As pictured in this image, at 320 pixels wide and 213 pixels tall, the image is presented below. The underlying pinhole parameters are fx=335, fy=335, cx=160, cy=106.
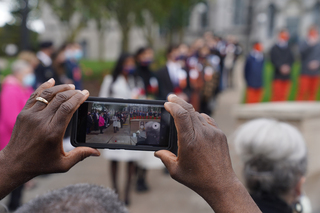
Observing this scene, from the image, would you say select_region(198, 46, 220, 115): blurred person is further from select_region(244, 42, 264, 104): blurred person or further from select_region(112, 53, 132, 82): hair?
select_region(112, 53, 132, 82): hair

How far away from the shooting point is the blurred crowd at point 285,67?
Answer: 9.18m

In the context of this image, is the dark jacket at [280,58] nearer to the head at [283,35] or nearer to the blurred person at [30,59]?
the head at [283,35]

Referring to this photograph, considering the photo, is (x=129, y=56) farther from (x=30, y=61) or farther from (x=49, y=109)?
(x=49, y=109)

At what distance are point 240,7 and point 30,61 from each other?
129 feet

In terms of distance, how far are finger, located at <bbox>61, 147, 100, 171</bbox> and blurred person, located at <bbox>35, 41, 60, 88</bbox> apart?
14.1ft

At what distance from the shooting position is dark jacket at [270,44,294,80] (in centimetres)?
919

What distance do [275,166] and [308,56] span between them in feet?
27.6

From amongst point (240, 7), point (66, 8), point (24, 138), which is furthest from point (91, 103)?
point (240, 7)

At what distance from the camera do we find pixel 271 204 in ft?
5.42

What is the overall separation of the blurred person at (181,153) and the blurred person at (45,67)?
4380 millimetres

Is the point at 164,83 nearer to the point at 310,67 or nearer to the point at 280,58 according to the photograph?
the point at 280,58

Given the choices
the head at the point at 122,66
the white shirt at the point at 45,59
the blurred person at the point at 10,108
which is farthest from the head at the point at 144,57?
the blurred person at the point at 10,108

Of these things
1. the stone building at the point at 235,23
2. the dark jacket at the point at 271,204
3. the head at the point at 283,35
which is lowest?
the dark jacket at the point at 271,204

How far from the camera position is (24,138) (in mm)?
997
